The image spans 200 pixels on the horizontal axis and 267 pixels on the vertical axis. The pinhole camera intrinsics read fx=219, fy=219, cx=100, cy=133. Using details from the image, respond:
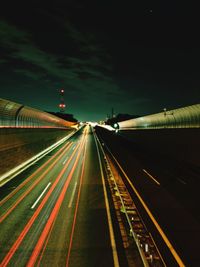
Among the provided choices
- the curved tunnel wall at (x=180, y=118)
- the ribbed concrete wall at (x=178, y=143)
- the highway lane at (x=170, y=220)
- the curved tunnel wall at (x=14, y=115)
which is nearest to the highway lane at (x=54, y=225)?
the highway lane at (x=170, y=220)

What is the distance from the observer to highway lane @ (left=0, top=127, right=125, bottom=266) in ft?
25.0

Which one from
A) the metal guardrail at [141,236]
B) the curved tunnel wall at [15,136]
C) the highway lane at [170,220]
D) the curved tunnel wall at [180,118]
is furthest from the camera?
the curved tunnel wall at [180,118]

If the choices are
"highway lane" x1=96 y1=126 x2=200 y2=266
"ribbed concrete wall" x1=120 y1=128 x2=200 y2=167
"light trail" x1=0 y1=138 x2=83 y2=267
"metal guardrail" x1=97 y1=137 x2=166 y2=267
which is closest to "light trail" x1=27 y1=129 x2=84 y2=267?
"light trail" x1=0 y1=138 x2=83 y2=267

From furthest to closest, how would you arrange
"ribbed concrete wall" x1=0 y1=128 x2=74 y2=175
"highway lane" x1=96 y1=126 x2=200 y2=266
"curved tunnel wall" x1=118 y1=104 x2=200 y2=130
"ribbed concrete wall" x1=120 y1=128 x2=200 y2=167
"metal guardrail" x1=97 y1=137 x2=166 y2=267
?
1. "curved tunnel wall" x1=118 y1=104 x2=200 y2=130
2. "ribbed concrete wall" x1=120 y1=128 x2=200 y2=167
3. "ribbed concrete wall" x1=0 y1=128 x2=74 y2=175
4. "highway lane" x1=96 y1=126 x2=200 y2=266
5. "metal guardrail" x1=97 y1=137 x2=166 y2=267

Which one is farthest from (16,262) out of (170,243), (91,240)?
(170,243)

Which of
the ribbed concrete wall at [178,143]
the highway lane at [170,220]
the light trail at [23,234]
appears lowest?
the highway lane at [170,220]

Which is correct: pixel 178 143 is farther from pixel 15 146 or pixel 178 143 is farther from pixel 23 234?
pixel 23 234

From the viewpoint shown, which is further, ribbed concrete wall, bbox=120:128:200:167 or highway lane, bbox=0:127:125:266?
ribbed concrete wall, bbox=120:128:200:167

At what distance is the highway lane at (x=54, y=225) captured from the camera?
7617 millimetres

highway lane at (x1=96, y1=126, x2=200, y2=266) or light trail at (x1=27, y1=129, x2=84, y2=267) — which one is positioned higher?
light trail at (x1=27, y1=129, x2=84, y2=267)

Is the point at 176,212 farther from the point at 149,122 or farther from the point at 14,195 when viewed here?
the point at 149,122

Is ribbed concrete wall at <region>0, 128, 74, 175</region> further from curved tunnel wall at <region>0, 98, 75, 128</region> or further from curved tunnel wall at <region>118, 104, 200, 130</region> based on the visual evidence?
curved tunnel wall at <region>118, 104, 200, 130</region>

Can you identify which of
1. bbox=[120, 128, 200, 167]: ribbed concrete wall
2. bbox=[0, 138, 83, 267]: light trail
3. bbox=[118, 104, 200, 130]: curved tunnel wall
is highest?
bbox=[118, 104, 200, 130]: curved tunnel wall

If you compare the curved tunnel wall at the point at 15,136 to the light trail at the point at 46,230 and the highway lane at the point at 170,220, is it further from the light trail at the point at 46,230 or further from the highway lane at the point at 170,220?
the highway lane at the point at 170,220
